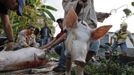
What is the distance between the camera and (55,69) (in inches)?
297

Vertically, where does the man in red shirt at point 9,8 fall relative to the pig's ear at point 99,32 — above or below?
above

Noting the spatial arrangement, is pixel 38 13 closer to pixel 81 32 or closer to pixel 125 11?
pixel 125 11

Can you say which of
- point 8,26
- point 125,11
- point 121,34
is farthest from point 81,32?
point 121,34

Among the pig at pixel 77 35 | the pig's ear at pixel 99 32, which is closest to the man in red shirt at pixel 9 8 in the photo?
the pig at pixel 77 35

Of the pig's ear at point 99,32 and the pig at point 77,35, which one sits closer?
the pig at point 77,35

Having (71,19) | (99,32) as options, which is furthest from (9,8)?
(99,32)

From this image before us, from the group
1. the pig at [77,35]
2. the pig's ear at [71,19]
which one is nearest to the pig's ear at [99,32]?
the pig at [77,35]

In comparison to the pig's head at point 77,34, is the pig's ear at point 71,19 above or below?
above

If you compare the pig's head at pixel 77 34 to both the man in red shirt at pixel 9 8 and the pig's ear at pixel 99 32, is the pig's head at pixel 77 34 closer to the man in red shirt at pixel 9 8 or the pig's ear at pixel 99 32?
the pig's ear at pixel 99 32

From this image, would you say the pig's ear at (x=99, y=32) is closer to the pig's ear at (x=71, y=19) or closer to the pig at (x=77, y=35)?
the pig at (x=77, y=35)

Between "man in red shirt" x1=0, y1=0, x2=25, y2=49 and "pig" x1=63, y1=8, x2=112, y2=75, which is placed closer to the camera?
"pig" x1=63, y1=8, x2=112, y2=75

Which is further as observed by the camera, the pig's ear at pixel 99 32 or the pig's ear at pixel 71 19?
the pig's ear at pixel 99 32

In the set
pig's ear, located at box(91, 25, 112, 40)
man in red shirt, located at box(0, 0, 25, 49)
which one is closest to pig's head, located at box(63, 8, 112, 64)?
pig's ear, located at box(91, 25, 112, 40)

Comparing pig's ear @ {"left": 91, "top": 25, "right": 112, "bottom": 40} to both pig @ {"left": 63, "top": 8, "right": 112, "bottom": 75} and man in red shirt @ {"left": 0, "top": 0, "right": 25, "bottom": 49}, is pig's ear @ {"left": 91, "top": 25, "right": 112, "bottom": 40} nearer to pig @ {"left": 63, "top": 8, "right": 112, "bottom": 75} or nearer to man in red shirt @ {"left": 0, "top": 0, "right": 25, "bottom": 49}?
pig @ {"left": 63, "top": 8, "right": 112, "bottom": 75}
